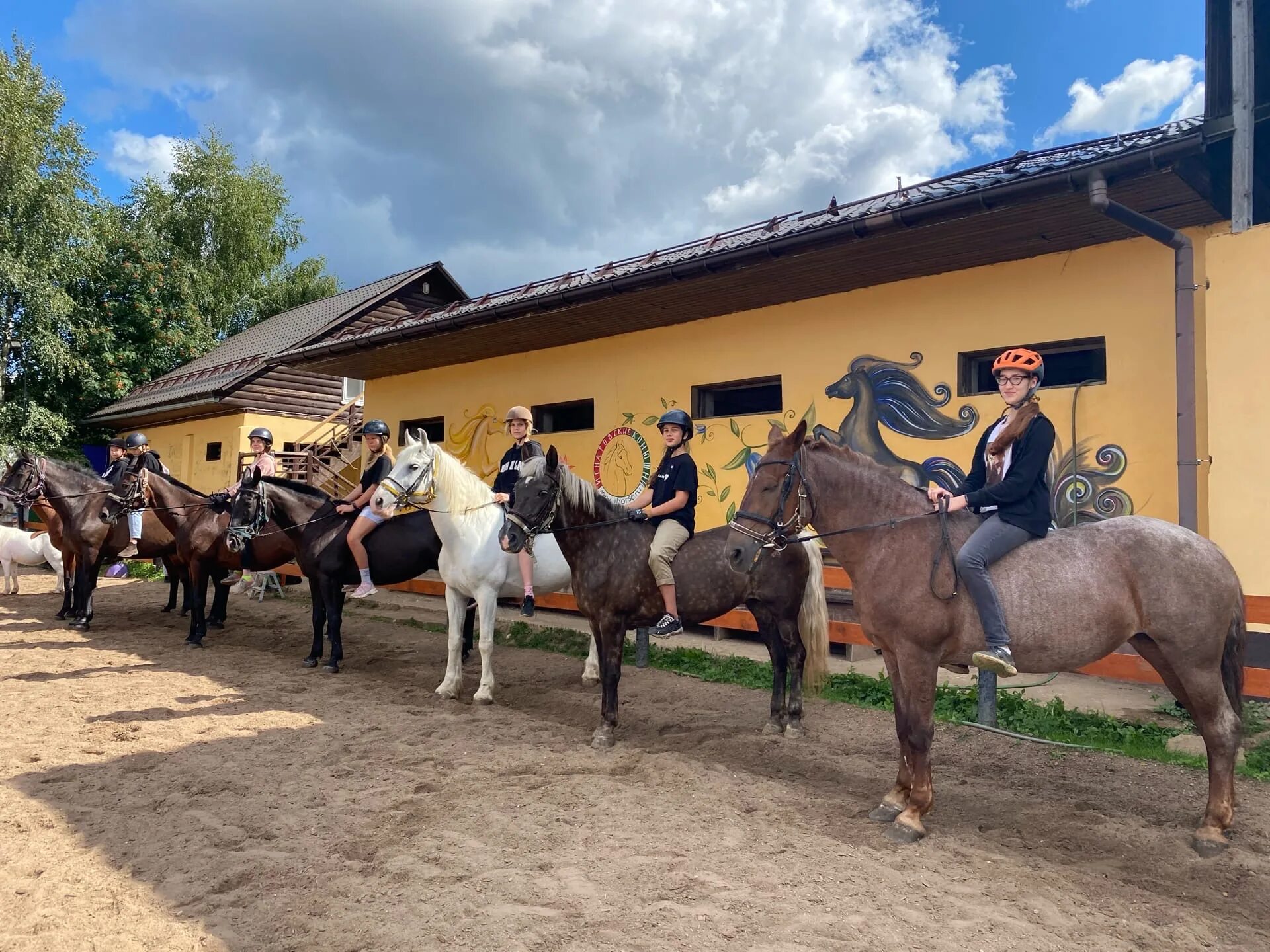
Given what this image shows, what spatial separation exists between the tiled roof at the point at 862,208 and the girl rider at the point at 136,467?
3692 mm

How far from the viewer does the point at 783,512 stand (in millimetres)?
4121

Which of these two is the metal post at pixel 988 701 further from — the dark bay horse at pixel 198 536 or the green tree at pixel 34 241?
the green tree at pixel 34 241

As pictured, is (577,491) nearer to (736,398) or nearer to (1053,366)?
(736,398)

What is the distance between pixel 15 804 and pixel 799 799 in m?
→ 4.29

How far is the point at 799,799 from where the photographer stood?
4.20 metres

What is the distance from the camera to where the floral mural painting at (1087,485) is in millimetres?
6234

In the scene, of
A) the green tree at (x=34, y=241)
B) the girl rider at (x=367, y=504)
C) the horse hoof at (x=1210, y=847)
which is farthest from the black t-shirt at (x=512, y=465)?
the green tree at (x=34, y=241)

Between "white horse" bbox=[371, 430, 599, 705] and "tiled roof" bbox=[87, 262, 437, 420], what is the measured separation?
1181 cm

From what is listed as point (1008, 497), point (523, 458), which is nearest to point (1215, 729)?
point (1008, 497)

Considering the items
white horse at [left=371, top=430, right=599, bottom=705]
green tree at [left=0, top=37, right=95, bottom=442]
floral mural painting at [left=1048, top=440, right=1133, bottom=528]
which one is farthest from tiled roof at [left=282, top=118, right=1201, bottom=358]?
green tree at [left=0, top=37, right=95, bottom=442]

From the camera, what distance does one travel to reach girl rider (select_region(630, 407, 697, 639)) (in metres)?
5.42

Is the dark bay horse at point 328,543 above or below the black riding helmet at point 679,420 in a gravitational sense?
below

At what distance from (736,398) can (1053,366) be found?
358 cm

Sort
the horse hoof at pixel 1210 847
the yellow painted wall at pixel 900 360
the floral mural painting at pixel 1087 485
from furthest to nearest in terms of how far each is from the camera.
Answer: the floral mural painting at pixel 1087 485 → the yellow painted wall at pixel 900 360 → the horse hoof at pixel 1210 847
